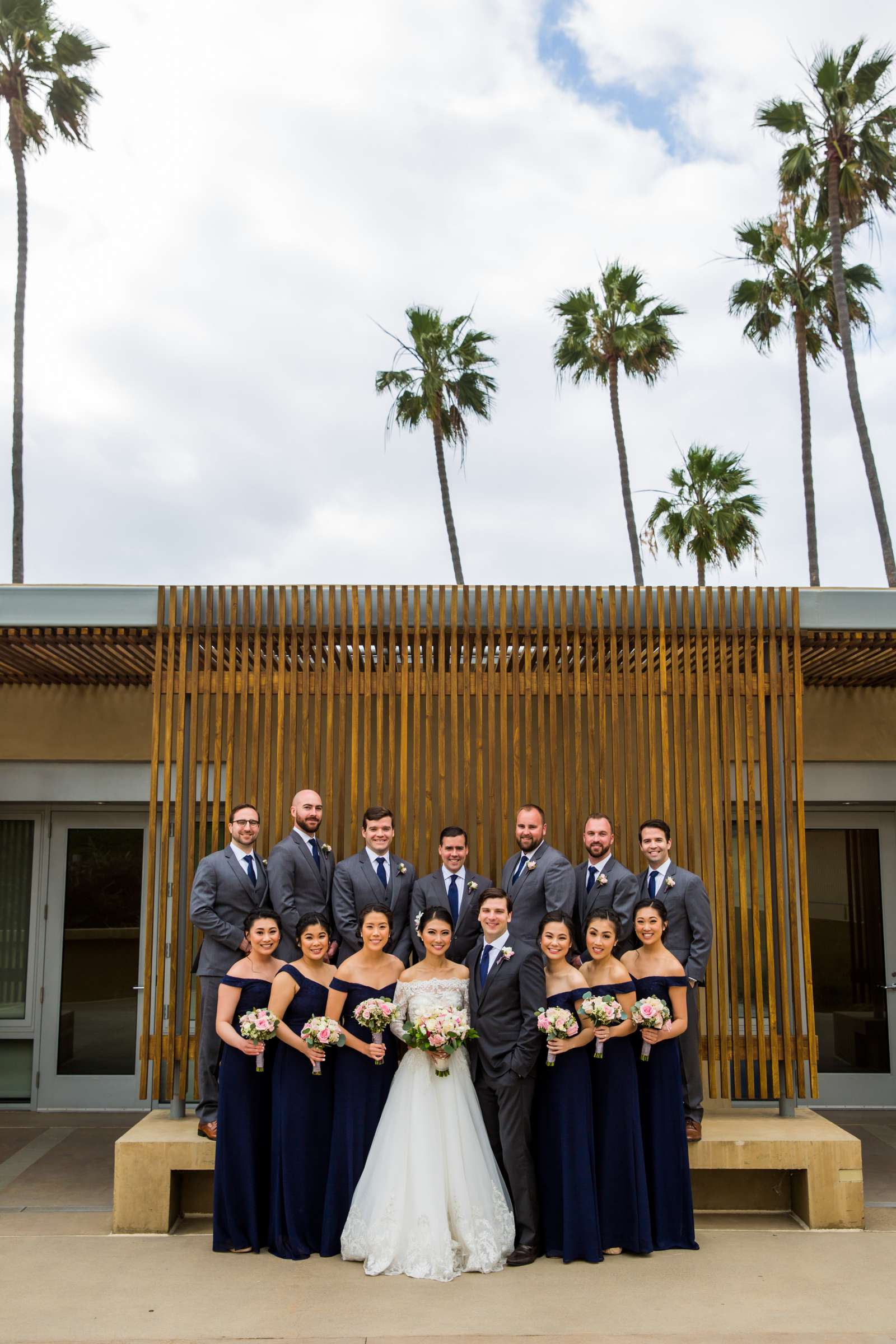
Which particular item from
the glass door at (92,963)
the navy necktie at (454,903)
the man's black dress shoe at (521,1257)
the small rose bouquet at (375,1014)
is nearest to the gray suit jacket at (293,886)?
the navy necktie at (454,903)

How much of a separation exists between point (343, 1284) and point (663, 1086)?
68.4 inches

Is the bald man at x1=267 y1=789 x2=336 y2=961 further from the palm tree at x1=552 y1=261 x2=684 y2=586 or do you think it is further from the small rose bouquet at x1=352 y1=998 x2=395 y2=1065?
the palm tree at x1=552 y1=261 x2=684 y2=586

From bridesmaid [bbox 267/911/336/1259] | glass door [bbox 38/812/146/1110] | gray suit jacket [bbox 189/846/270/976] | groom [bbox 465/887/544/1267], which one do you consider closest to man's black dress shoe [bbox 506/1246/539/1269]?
groom [bbox 465/887/544/1267]

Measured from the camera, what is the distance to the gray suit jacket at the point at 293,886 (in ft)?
20.1

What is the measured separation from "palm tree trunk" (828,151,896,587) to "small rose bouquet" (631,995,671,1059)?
14125mm

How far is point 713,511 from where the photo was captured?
72.1ft

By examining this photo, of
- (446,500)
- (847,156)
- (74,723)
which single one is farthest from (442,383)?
(74,723)

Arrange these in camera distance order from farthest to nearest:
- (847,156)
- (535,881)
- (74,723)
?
1. (847,156)
2. (74,723)
3. (535,881)

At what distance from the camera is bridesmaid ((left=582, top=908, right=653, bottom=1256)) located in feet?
17.9

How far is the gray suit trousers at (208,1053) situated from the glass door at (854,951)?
4.90 m

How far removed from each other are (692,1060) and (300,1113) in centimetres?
212

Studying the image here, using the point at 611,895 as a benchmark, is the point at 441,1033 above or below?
below

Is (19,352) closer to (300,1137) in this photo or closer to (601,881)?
(601,881)

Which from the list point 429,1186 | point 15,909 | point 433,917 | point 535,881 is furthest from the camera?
point 15,909
